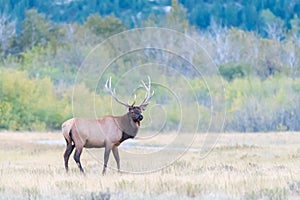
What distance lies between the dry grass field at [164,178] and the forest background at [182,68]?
274cm

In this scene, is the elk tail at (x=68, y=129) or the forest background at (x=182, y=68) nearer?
the elk tail at (x=68, y=129)

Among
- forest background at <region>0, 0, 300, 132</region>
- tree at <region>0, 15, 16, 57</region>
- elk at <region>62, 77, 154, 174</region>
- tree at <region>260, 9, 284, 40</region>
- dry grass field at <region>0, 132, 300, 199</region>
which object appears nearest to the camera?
dry grass field at <region>0, 132, 300, 199</region>

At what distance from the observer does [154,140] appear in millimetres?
33438

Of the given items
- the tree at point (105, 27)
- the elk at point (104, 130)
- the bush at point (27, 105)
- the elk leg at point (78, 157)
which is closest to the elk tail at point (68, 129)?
the elk at point (104, 130)

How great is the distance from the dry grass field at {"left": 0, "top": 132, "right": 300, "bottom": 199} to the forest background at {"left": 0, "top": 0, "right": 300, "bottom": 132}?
2744 millimetres

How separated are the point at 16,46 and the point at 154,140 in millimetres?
47377

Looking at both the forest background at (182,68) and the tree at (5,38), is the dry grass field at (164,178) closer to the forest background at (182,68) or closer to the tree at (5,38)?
the forest background at (182,68)

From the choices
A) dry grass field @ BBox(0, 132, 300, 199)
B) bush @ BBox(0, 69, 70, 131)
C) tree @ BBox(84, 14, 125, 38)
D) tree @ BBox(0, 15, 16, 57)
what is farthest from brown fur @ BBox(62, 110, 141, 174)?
tree @ BBox(84, 14, 125, 38)

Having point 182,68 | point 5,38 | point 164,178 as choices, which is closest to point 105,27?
point 5,38

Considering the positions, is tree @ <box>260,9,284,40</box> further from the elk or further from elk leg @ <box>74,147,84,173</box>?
elk leg @ <box>74,147,84,173</box>

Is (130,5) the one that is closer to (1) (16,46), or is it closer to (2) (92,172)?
(1) (16,46)

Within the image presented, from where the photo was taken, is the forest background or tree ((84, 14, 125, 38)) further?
tree ((84, 14, 125, 38))

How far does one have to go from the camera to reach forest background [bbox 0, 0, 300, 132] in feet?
160

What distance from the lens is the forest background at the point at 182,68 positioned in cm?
4878
